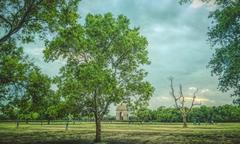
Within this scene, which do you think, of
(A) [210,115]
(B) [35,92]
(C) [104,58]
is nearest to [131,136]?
(C) [104,58]

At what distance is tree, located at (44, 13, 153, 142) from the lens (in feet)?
131

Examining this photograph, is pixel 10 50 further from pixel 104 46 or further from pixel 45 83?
pixel 104 46

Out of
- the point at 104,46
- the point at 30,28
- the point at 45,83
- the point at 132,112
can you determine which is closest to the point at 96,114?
the point at 132,112

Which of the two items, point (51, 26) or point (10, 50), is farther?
point (10, 50)

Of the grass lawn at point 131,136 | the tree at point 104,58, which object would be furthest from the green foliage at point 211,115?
the tree at point 104,58

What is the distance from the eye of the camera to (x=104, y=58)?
41.2 m

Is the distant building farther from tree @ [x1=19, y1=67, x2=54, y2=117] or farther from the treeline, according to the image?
tree @ [x1=19, y1=67, x2=54, y2=117]

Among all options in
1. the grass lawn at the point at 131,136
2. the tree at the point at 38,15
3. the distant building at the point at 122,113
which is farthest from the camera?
the distant building at the point at 122,113

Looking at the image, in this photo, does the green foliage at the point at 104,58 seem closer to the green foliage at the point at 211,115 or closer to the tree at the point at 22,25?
the tree at the point at 22,25

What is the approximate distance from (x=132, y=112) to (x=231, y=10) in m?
19.4

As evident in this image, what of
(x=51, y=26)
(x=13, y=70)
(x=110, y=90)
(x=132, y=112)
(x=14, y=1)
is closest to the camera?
(x=14, y=1)

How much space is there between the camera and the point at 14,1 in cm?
2173

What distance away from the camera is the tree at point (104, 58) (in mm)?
40000

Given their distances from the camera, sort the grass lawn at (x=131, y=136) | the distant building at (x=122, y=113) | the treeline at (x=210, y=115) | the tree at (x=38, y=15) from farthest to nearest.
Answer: the distant building at (x=122, y=113) < the treeline at (x=210, y=115) < the grass lawn at (x=131, y=136) < the tree at (x=38, y=15)
